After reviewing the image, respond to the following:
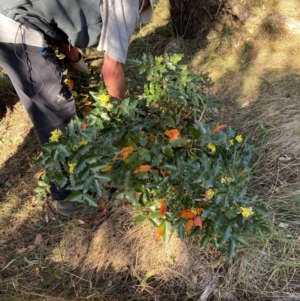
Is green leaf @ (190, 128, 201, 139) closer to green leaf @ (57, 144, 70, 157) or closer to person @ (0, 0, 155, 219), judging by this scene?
person @ (0, 0, 155, 219)

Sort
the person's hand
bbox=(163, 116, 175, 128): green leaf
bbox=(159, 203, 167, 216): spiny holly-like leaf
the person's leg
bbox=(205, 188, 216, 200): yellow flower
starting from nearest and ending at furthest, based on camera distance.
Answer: bbox=(205, 188, 216, 200): yellow flower < bbox=(159, 203, 167, 216): spiny holly-like leaf < the person's leg < bbox=(163, 116, 175, 128): green leaf < the person's hand

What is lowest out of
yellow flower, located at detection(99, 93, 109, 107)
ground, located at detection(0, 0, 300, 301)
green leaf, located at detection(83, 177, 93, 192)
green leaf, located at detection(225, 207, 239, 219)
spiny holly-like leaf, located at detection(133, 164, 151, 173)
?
ground, located at detection(0, 0, 300, 301)

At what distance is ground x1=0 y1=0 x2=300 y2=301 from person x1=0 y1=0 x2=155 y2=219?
735 millimetres

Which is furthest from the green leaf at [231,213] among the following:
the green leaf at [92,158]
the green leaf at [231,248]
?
the green leaf at [92,158]

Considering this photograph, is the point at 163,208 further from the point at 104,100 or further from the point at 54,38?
the point at 54,38

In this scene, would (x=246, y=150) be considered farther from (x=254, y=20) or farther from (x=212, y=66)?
(x=254, y=20)

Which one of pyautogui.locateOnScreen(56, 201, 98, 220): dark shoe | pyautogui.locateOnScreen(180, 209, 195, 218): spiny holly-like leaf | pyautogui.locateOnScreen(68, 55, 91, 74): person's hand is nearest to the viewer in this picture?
pyautogui.locateOnScreen(180, 209, 195, 218): spiny holly-like leaf

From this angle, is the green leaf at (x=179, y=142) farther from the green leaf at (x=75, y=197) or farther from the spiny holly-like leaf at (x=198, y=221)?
the green leaf at (x=75, y=197)

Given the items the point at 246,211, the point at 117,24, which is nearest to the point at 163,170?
the point at 246,211

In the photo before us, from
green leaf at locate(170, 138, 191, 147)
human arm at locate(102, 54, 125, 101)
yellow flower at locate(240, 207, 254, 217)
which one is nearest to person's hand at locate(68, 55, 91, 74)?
human arm at locate(102, 54, 125, 101)

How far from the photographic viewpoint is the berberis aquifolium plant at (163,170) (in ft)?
6.22

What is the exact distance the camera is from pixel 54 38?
239 centimetres

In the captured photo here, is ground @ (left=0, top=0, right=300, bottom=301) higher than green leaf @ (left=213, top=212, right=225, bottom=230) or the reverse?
the reverse

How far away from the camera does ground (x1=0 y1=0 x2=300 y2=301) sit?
2.19m
